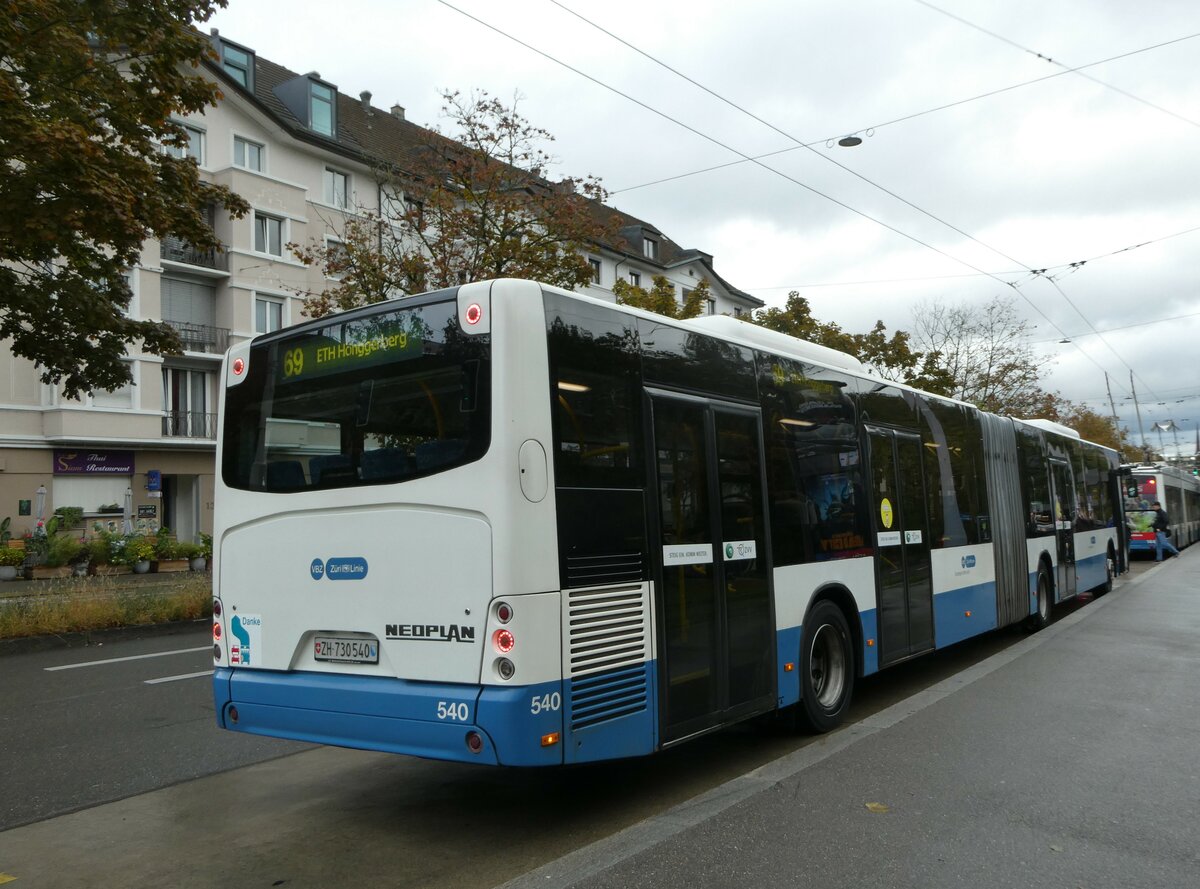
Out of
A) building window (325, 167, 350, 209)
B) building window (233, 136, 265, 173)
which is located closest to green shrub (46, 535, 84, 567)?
building window (233, 136, 265, 173)

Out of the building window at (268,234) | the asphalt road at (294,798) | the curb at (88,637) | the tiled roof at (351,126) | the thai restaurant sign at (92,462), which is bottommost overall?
the asphalt road at (294,798)

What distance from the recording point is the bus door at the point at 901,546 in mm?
8328

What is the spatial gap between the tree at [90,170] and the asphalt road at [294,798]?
553 centimetres

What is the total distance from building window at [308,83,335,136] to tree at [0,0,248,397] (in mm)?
27525

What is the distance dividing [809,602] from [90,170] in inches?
352

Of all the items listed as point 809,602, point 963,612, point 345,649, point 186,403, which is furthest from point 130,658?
point 186,403

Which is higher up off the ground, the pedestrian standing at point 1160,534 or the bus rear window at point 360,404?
the bus rear window at point 360,404

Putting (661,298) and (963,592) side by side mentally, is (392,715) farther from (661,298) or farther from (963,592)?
(661,298)

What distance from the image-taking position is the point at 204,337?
36500mm

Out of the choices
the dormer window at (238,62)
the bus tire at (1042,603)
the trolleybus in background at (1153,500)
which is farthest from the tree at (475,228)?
the dormer window at (238,62)

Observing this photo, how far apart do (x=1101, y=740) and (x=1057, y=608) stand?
10.5 metres

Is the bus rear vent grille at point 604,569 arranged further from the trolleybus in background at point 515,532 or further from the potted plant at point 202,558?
the potted plant at point 202,558

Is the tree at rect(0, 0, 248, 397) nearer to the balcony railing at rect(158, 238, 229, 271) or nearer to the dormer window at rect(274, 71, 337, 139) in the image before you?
the balcony railing at rect(158, 238, 229, 271)

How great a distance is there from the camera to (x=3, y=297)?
507 inches
